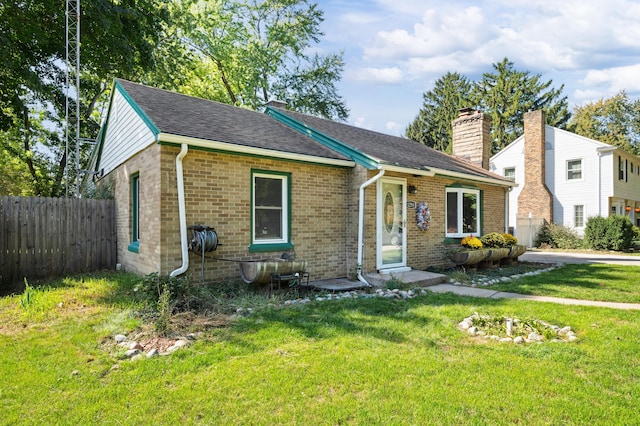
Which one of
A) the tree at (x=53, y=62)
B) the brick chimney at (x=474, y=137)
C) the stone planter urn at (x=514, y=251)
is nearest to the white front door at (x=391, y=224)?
the stone planter urn at (x=514, y=251)

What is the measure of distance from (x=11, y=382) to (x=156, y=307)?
208 centimetres

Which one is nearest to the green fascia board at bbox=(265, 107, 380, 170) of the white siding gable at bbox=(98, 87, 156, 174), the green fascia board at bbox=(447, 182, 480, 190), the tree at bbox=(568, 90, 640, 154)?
the green fascia board at bbox=(447, 182, 480, 190)

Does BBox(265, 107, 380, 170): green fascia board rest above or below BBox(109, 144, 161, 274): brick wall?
above

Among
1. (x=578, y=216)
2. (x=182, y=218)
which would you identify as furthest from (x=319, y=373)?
(x=578, y=216)

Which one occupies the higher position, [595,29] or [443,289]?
[595,29]

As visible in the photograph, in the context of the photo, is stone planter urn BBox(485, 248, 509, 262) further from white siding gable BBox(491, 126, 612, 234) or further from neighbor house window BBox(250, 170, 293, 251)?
white siding gable BBox(491, 126, 612, 234)

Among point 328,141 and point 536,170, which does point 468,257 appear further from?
point 536,170

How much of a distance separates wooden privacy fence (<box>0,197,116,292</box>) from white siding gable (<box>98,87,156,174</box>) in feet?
5.05

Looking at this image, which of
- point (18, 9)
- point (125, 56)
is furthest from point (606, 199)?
point (18, 9)

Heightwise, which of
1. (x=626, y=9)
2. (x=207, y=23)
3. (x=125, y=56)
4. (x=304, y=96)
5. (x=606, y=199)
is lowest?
(x=606, y=199)

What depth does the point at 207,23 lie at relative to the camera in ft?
74.3

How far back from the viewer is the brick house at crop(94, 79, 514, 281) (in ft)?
21.7

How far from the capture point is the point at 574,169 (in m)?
21.7

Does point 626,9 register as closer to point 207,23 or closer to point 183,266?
point 183,266
